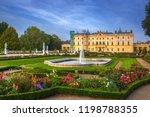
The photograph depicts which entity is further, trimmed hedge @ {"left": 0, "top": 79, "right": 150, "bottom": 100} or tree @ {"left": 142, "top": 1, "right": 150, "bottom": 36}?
tree @ {"left": 142, "top": 1, "right": 150, "bottom": 36}

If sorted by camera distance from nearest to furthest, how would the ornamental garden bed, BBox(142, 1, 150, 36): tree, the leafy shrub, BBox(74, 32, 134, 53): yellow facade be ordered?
the ornamental garden bed → the leafy shrub → BBox(142, 1, 150, 36): tree → BBox(74, 32, 134, 53): yellow facade

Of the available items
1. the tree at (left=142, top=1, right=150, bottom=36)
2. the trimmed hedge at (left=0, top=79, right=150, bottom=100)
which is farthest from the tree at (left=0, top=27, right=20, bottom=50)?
the trimmed hedge at (left=0, top=79, right=150, bottom=100)

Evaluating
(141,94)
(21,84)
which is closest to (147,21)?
(141,94)

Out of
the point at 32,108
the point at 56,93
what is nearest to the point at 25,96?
the point at 56,93

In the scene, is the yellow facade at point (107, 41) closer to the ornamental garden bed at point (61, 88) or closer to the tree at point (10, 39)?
the tree at point (10, 39)

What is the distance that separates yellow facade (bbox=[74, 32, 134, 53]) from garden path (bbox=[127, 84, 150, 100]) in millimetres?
56216

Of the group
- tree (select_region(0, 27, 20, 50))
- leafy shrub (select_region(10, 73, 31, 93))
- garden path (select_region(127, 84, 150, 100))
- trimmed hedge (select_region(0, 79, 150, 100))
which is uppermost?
tree (select_region(0, 27, 20, 50))

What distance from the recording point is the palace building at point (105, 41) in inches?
2665

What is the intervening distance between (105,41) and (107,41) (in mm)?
586

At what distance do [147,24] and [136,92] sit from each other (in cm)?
1646

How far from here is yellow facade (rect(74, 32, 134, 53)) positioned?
67.6m

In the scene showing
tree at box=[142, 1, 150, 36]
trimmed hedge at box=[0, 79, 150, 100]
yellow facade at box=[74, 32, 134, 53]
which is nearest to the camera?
trimmed hedge at box=[0, 79, 150, 100]

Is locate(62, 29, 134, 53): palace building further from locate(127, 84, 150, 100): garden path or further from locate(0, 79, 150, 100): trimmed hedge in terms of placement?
locate(0, 79, 150, 100): trimmed hedge

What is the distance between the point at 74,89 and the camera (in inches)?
328
